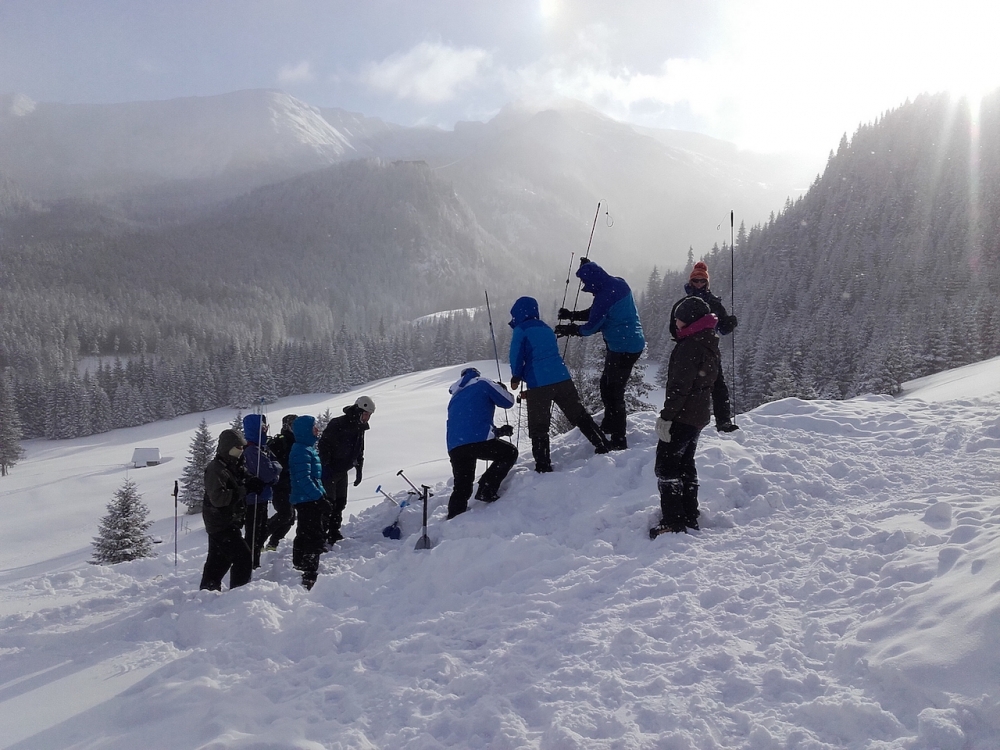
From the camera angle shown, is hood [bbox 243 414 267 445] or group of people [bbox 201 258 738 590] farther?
hood [bbox 243 414 267 445]

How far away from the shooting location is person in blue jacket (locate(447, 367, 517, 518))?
23.0 ft

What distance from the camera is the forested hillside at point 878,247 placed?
78.8m

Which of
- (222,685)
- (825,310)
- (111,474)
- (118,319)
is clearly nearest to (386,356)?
(111,474)

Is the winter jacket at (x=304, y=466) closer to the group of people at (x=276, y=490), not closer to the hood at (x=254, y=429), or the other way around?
the group of people at (x=276, y=490)

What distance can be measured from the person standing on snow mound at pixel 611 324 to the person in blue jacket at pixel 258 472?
4.35 meters

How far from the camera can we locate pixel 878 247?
9825cm

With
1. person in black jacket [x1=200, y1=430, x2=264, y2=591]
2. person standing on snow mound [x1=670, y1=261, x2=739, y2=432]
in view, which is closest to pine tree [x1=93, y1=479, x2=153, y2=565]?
person in black jacket [x1=200, y1=430, x2=264, y2=591]

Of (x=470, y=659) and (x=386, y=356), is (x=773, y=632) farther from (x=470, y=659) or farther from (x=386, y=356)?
(x=386, y=356)

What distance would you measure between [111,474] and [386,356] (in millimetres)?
54414

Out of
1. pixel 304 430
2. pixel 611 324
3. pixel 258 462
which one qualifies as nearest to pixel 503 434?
pixel 611 324

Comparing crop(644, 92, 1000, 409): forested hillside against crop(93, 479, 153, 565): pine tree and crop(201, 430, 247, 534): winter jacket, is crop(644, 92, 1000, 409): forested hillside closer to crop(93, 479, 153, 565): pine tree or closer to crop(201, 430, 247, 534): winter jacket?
crop(93, 479, 153, 565): pine tree

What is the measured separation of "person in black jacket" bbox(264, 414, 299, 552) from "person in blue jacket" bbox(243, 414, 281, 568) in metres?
0.16

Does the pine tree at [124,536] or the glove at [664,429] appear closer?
the glove at [664,429]

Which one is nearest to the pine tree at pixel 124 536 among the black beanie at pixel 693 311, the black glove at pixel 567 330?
the black glove at pixel 567 330
